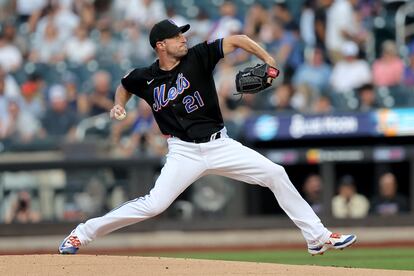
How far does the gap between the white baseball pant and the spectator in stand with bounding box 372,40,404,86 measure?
6.04 meters

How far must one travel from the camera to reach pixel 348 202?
12.9m

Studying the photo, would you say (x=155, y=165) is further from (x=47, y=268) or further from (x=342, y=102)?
(x=47, y=268)

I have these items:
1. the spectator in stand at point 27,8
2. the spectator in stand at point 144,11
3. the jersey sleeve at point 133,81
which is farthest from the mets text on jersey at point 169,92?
Result: the spectator in stand at point 27,8

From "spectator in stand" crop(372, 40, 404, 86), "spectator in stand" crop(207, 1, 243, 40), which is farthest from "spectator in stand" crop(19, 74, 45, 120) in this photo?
"spectator in stand" crop(372, 40, 404, 86)

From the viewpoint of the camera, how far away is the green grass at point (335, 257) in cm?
951

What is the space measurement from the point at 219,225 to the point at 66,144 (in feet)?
7.51

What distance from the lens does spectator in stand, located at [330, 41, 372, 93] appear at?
13102 mm

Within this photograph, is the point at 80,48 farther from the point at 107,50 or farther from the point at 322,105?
the point at 322,105

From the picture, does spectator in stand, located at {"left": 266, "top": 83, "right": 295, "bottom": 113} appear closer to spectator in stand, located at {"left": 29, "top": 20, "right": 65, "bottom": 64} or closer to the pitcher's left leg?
spectator in stand, located at {"left": 29, "top": 20, "right": 65, "bottom": 64}

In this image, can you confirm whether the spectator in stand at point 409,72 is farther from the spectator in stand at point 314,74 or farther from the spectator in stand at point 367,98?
the spectator in stand at point 314,74

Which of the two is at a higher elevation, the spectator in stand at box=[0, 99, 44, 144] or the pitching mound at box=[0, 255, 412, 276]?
the spectator in stand at box=[0, 99, 44, 144]

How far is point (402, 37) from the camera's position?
44.6ft

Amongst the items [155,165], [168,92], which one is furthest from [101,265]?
[155,165]

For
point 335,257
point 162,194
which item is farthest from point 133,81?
point 335,257
